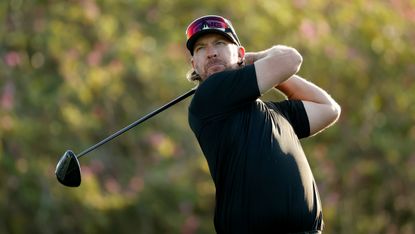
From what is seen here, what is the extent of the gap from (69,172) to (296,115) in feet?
3.99

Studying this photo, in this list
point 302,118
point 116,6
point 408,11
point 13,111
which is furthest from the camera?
point 408,11

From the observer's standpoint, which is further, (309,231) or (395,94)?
(395,94)

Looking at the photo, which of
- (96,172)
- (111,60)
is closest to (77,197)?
(96,172)

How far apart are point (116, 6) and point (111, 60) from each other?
0.81 m

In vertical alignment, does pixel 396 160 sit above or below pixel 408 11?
below

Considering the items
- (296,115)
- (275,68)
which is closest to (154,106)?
(296,115)

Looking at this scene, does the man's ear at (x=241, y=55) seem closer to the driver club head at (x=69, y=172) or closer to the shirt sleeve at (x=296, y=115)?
the shirt sleeve at (x=296, y=115)

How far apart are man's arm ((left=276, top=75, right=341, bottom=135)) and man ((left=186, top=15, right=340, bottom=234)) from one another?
39 centimetres

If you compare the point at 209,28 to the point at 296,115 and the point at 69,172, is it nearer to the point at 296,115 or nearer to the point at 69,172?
the point at 296,115

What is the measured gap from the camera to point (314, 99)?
5773mm

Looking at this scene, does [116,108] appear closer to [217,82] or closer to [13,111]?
[13,111]

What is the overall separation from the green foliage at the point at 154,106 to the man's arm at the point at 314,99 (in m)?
6.73

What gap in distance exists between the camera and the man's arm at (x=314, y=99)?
18.7 ft

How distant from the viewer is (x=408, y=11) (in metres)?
14.8
